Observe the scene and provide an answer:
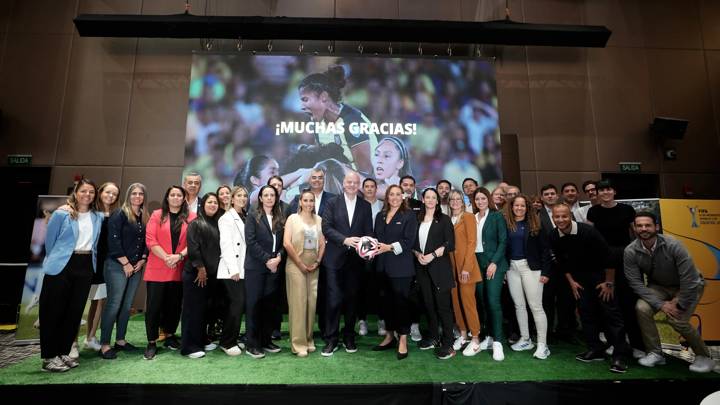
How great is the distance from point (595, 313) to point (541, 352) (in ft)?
2.26

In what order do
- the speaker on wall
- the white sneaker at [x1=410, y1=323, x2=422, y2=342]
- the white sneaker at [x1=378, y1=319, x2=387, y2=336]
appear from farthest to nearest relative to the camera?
the speaker on wall, the white sneaker at [x1=378, y1=319, x2=387, y2=336], the white sneaker at [x1=410, y1=323, x2=422, y2=342]

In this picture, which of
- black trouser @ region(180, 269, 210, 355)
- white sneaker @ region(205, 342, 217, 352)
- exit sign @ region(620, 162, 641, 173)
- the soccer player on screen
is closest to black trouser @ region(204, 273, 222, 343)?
white sneaker @ region(205, 342, 217, 352)

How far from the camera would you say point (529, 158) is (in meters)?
6.46

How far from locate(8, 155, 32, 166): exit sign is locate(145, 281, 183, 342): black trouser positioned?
4709mm

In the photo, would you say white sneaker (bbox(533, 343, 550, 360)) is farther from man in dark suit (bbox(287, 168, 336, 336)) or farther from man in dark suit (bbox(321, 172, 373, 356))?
man in dark suit (bbox(287, 168, 336, 336))

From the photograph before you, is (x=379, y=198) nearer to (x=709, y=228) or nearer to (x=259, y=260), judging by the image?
(x=259, y=260)

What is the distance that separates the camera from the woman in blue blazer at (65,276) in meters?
3.06

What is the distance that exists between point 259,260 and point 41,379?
6.37 feet

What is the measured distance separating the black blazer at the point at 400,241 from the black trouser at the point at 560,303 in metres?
1.64

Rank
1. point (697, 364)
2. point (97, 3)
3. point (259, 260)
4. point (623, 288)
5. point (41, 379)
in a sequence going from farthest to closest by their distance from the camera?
point (97, 3) → point (623, 288) → point (259, 260) → point (697, 364) → point (41, 379)

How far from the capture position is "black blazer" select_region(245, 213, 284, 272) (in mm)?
3453

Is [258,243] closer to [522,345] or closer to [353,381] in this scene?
[353,381]

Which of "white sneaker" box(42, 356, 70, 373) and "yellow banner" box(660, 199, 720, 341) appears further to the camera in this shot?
"yellow banner" box(660, 199, 720, 341)

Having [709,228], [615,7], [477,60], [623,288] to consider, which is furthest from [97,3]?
Answer: [709,228]
